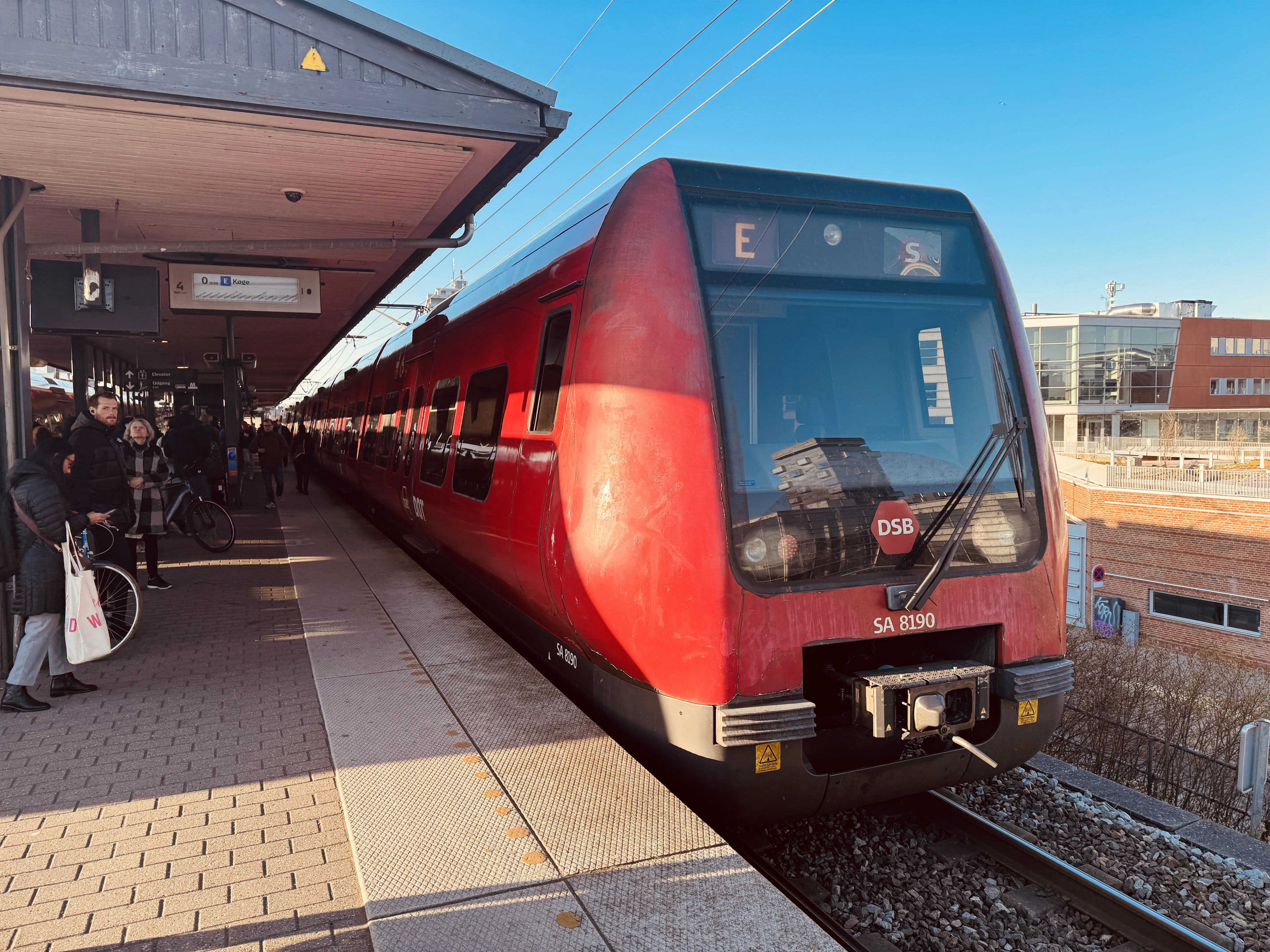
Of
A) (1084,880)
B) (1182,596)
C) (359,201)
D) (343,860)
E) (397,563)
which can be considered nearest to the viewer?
(343,860)

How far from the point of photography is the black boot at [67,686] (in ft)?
17.6

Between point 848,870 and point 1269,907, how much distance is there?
192cm

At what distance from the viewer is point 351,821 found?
11.6 ft

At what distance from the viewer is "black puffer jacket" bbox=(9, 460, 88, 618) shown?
508 cm

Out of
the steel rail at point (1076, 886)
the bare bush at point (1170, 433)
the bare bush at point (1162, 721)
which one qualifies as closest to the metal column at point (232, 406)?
the steel rail at point (1076, 886)

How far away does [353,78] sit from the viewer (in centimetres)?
524

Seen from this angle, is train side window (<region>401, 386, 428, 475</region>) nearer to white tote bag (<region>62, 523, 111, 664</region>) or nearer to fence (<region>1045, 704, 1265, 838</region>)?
white tote bag (<region>62, 523, 111, 664</region>)

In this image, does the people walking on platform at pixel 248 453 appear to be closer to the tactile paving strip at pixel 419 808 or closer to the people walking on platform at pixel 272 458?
the people walking on platform at pixel 272 458

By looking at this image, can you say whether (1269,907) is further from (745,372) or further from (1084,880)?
(745,372)

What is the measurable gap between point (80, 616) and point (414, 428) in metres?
4.24

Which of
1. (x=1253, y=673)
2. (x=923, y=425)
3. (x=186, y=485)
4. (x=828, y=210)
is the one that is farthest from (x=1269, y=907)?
(x=1253, y=673)

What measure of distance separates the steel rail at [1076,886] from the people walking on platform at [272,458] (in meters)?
15.1

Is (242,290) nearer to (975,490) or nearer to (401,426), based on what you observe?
(401,426)

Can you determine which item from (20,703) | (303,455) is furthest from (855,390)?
(303,455)
